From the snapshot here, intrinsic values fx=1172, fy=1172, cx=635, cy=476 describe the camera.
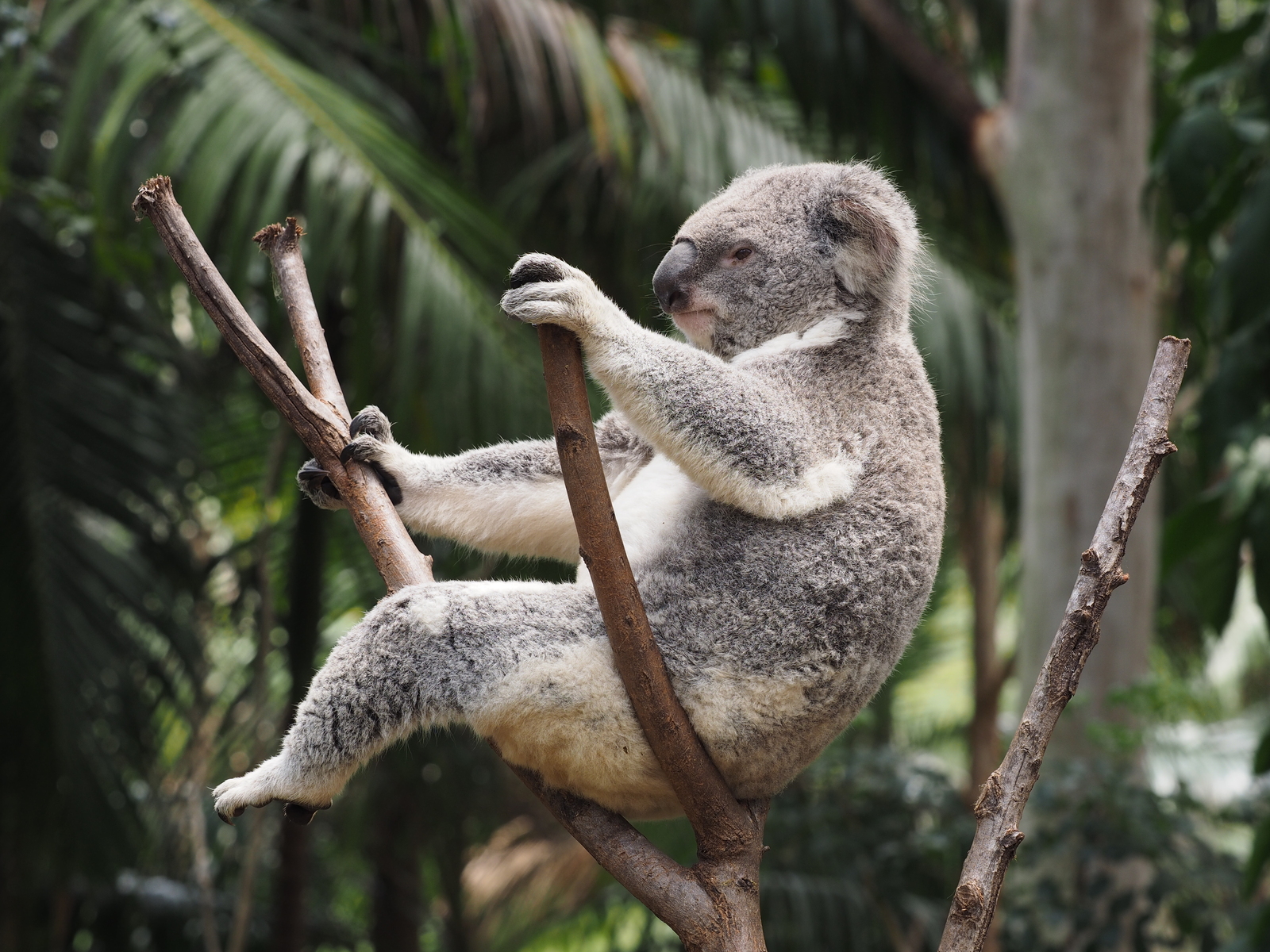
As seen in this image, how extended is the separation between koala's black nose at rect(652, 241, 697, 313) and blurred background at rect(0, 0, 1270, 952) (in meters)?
1.50

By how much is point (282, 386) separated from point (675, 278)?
0.80m

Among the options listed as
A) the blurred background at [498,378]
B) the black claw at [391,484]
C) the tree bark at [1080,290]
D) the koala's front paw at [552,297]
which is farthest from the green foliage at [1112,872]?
the koala's front paw at [552,297]

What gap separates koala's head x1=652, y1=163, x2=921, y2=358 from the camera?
2295mm

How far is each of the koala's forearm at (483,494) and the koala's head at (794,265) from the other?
0.43m

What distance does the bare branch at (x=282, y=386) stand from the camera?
1.97 metres

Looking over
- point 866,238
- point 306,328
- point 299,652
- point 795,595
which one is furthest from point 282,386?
point 299,652

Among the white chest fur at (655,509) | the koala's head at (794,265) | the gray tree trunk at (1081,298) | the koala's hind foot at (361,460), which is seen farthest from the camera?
the gray tree trunk at (1081,298)

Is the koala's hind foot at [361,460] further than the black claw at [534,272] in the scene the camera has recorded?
Yes

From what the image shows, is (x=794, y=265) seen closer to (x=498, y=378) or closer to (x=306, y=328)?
(x=306, y=328)

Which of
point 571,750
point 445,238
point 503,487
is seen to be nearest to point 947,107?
point 445,238

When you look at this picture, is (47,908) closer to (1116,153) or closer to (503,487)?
(503,487)

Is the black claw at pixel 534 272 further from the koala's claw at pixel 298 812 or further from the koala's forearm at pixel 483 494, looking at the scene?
the koala's claw at pixel 298 812

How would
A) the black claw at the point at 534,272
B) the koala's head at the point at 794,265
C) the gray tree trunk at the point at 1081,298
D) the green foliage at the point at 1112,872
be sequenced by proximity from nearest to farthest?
the black claw at the point at 534,272 < the koala's head at the point at 794,265 < the green foliage at the point at 1112,872 < the gray tree trunk at the point at 1081,298

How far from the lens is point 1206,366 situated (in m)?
5.50
